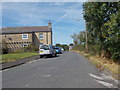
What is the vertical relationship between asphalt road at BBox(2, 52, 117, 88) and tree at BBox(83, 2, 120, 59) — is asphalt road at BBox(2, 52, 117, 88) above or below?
below

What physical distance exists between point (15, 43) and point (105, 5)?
39.4m

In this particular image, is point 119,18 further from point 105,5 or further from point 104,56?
point 104,56

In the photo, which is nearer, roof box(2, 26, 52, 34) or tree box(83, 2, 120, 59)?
tree box(83, 2, 120, 59)

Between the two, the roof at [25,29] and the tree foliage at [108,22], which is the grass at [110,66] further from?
the roof at [25,29]

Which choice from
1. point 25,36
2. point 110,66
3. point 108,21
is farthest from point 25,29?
point 110,66

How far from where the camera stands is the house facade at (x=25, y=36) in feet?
174

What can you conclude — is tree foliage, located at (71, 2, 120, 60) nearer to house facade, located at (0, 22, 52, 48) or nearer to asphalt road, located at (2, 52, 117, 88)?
asphalt road, located at (2, 52, 117, 88)

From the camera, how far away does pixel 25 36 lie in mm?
53094

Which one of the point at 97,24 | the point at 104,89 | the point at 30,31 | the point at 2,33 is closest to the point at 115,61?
the point at 97,24

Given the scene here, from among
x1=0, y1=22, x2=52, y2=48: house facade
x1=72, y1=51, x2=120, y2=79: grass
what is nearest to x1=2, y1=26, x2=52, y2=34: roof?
x1=0, y1=22, x2=52, y2=48: house facade

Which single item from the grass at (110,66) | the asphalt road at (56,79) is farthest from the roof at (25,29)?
the asphalt road at (56,79)

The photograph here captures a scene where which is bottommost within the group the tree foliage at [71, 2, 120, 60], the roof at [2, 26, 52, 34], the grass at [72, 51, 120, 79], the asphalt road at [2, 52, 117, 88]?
the asphalt road at [2, 52, 117, 88]

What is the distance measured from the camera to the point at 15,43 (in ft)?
175

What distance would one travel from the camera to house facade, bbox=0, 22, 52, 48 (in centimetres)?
5309
